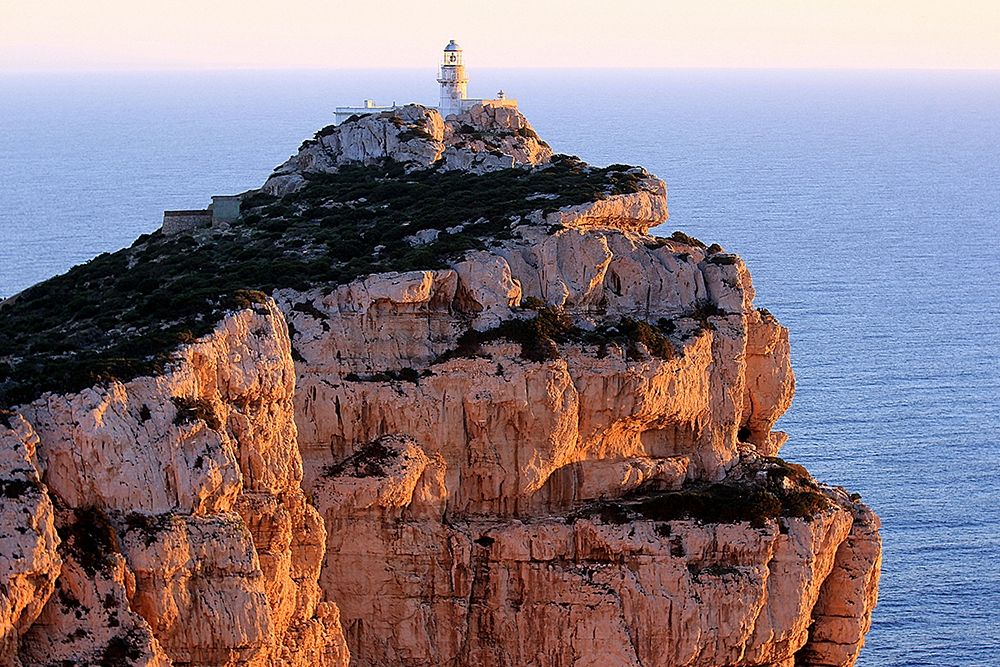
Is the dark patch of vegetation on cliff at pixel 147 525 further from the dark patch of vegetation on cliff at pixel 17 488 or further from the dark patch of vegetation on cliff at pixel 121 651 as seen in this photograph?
the dark patch of vegetation on cliff at pixel 17 488

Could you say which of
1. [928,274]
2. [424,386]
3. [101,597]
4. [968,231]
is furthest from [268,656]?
[968,231]

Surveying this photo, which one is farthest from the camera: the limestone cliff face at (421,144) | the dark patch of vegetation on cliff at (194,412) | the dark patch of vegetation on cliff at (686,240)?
the limestone cliff face at (421,144)

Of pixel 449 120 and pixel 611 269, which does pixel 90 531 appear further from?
pixel 449 120

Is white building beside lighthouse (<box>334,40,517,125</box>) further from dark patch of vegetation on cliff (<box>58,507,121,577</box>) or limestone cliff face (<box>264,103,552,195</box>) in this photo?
dark patch of vegetation on cliff (<box>58,507,121,577</box>)

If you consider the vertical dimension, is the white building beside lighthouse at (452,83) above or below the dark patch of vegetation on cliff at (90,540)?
above

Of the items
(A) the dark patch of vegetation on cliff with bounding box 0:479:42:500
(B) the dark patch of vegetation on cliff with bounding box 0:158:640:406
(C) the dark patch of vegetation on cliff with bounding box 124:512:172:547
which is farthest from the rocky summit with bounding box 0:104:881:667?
(A) the dark patch of vegetation on cliff with bounding box 0:479:42:500

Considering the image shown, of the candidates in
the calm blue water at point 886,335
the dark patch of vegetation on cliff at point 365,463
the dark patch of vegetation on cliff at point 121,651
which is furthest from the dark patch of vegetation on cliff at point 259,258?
the calm blue water at point 886,335

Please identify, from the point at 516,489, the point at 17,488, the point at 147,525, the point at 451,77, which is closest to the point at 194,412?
the point at 147,525
